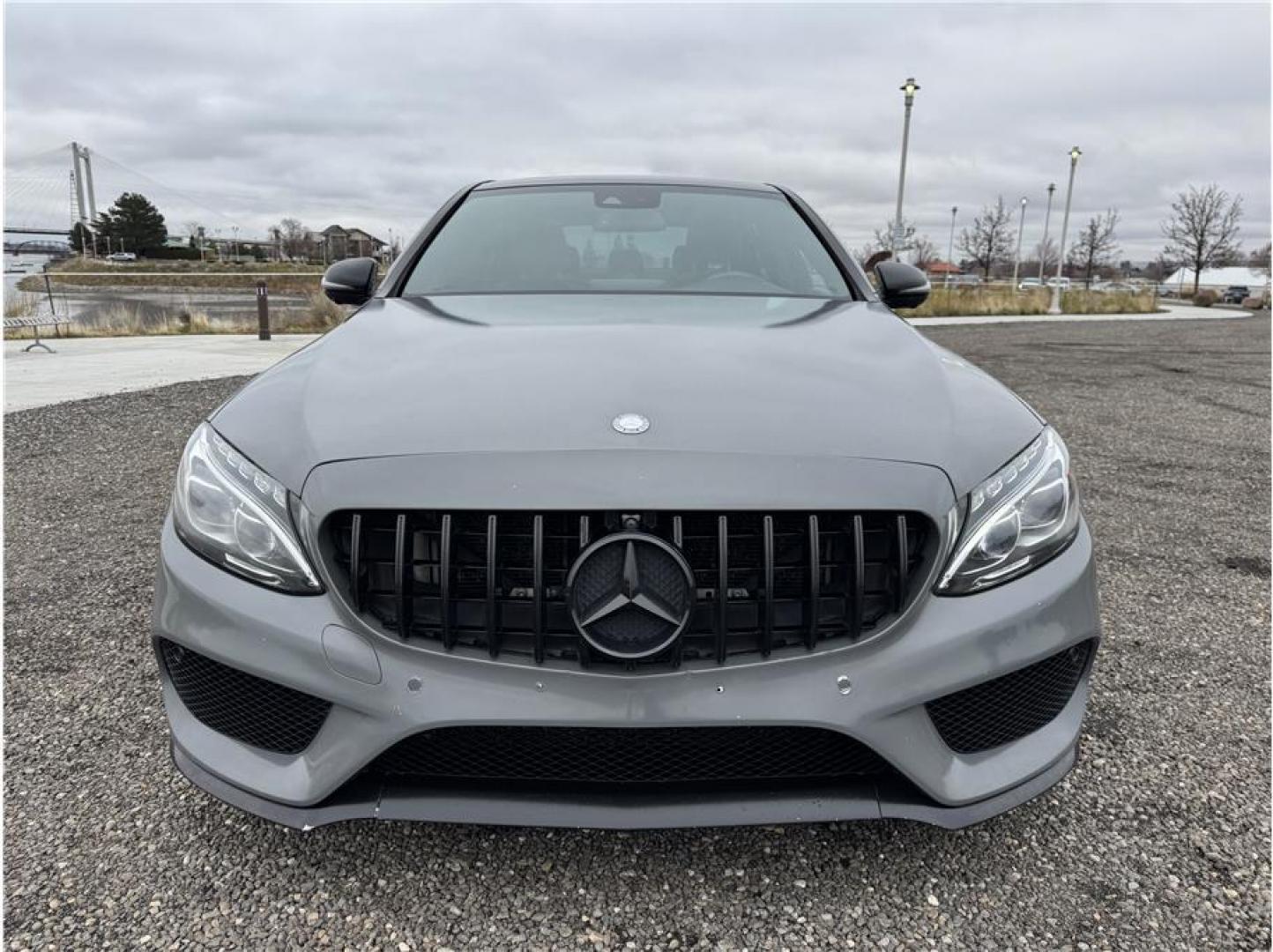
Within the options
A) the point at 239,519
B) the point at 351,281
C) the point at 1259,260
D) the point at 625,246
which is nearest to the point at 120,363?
the point at 351,281

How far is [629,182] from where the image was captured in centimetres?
345

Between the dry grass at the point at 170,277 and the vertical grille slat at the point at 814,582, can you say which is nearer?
the vertical grille slat at the point at 814,582

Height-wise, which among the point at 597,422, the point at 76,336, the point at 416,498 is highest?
the point at 597,422

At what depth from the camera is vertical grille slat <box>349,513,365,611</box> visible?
5.34ft

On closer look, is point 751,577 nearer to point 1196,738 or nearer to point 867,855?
point 867,855

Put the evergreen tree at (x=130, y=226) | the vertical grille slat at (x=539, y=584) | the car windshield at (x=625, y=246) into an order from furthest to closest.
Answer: the evergreen tree at (x=130, y=226) → the car windshield at (x=625, y=246) → the vertical grille slat at (x=539, y=584)

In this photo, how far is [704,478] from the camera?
5.32 ft

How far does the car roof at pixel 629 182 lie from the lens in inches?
137

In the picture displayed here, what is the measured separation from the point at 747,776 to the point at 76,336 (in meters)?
16.6

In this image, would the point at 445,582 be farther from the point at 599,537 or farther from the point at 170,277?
the point at 170,277

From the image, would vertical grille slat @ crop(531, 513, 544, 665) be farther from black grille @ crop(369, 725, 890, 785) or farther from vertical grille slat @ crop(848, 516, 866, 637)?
vertical grille slat @ crop(848, 516, 866, 637)

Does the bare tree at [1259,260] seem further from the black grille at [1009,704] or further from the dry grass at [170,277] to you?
the black grille at [1009,704]

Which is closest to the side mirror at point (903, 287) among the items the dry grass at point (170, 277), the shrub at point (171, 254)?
the dry grass at point (170, 277)

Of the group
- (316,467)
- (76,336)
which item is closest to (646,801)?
(316,467)
